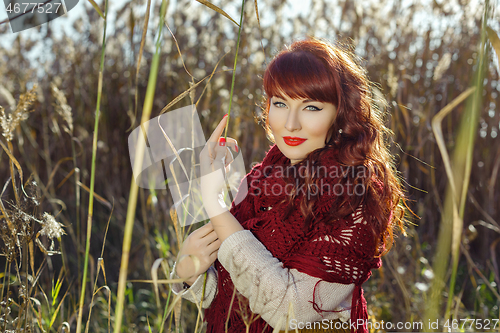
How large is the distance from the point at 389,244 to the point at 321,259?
283mm

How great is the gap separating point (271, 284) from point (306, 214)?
19 centimetres

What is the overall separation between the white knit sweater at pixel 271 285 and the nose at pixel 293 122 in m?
0.29

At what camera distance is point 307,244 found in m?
0.92

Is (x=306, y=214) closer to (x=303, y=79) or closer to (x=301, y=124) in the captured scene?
(x=301, y=124)

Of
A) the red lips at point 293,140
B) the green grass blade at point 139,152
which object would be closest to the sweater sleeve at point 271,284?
the red lips at point 293,140

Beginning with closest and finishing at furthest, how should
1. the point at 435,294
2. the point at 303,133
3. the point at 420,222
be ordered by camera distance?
the point at 435,294 < the point at 303,133 < the point at 420,222

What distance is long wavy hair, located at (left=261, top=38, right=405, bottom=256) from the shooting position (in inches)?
36.1

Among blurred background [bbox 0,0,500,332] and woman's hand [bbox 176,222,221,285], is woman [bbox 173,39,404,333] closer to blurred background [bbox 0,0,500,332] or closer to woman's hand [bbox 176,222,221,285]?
woman's hand [bbox 176,222,221,285]

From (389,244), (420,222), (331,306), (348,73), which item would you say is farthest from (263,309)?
(420,222)

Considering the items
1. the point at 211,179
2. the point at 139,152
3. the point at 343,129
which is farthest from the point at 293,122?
the point at 139,152

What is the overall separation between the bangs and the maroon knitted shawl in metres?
0.16

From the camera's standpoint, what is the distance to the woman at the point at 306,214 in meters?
0.87

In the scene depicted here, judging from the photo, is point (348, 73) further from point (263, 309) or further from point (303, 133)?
point (263, 309)

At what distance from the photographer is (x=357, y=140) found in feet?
3.27
